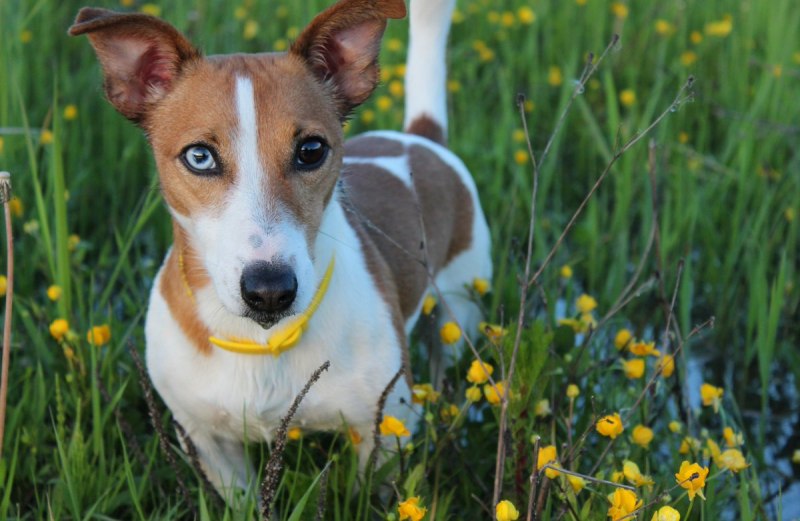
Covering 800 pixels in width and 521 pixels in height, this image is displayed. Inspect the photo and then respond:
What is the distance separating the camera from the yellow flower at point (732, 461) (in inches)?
100

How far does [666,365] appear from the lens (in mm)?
2766

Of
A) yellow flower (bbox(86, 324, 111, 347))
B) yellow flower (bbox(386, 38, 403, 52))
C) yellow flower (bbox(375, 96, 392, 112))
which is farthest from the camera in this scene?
yellow flower (bbox(386, 38, 403, 52))

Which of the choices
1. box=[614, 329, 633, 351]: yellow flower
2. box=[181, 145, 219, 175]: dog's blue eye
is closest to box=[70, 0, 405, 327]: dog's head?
box=[181, 145, 219, 175]: dog's blue eye

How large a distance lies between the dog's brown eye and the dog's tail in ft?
3.65

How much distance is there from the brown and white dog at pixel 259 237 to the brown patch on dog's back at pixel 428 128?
912mm

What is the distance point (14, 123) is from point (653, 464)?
116 inches

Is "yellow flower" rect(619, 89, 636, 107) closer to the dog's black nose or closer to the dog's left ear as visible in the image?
the dog's left ear

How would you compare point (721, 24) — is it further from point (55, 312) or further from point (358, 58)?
point (55, 312)

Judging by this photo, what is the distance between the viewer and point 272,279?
233 centimetres

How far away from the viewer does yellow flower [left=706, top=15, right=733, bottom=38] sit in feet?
19.3

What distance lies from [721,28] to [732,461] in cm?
394

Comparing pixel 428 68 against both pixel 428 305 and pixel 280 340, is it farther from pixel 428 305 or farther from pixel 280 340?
pixel 280 340

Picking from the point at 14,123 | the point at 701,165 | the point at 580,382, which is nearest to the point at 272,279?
the point at 580,382

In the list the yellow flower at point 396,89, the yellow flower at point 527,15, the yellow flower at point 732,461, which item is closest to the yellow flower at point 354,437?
the yellow flower at point 732,461
